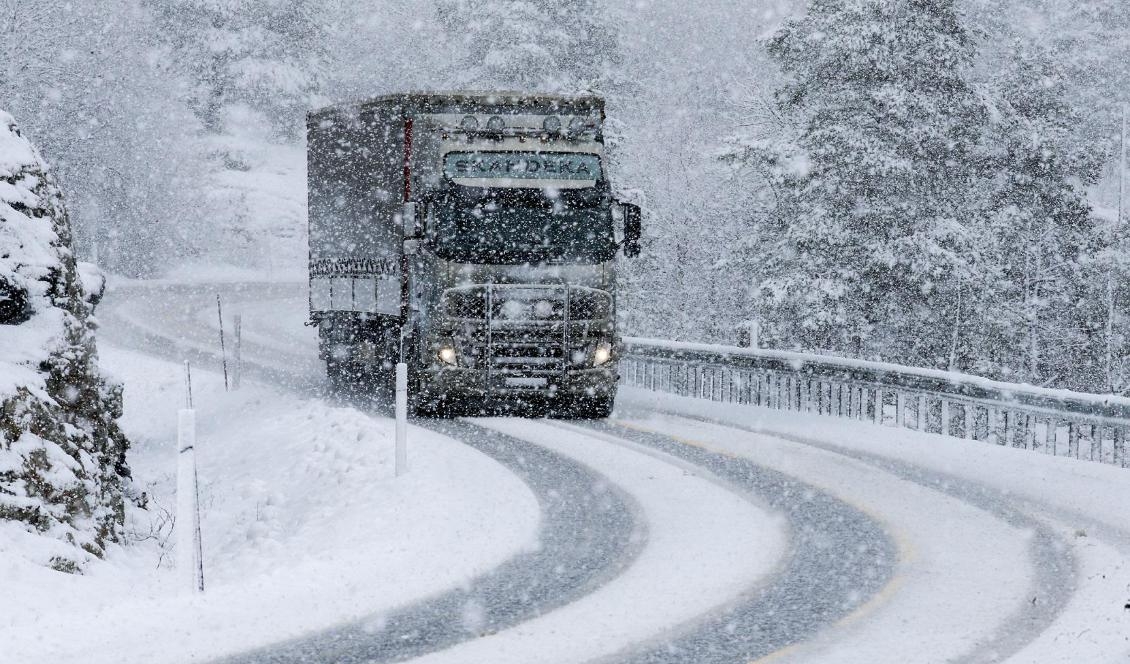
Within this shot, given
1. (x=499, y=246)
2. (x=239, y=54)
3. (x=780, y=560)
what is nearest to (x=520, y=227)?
(x=499, y=246)

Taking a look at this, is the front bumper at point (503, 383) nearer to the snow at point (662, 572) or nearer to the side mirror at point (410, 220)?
the side mirror at point (410, 220)

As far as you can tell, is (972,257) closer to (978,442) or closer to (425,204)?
(978,442)

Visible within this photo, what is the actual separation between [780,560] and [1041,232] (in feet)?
85.9

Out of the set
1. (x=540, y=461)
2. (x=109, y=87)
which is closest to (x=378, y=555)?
(x=540, y=461)

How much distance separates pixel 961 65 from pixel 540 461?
53.7 feet

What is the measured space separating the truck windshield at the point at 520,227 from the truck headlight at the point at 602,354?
108 cm

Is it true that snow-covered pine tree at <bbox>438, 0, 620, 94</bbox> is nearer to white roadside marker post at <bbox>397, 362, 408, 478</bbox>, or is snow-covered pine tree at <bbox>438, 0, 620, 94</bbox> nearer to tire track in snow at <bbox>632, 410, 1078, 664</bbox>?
tire track in snow at <bbox>632, 410, 1078, 664</bbox>

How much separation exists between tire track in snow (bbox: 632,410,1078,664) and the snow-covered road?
22mm

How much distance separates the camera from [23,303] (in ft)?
31.7

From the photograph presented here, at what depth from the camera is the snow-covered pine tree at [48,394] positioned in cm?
837

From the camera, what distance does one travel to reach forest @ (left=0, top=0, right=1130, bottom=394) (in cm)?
2470

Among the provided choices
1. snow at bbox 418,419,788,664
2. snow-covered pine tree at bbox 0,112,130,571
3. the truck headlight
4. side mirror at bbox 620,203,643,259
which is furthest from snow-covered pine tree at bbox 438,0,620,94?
snow-covered pine tree at bbox 0,112,130,571

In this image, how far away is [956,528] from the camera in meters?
9.41

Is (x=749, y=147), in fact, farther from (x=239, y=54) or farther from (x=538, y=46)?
(x=239, y=54)
